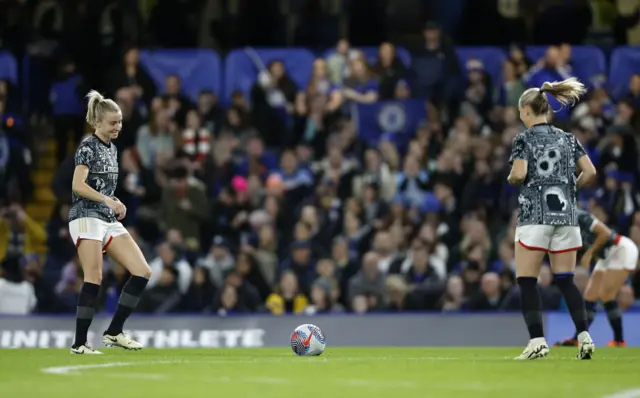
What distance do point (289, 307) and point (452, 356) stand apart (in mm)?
6189

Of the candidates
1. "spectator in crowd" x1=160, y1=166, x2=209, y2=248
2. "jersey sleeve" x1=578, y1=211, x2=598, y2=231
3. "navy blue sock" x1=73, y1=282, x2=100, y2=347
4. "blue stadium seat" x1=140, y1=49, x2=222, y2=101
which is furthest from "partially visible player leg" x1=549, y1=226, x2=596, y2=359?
"blue stadium seat" x1=140, y1=49, x2=222, y2=101

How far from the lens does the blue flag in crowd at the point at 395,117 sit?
21.9 metres

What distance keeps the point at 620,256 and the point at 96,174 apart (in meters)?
6.39

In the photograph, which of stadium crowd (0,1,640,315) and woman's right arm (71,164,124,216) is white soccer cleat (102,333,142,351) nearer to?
woman's right arm (71,164,124,216)

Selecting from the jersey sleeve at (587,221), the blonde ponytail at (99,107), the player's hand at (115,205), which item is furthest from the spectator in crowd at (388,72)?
the player's hand at (115,205)

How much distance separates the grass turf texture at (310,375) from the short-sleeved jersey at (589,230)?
5.56ft

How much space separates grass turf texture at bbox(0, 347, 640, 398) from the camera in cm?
833

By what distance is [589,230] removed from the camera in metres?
14.6

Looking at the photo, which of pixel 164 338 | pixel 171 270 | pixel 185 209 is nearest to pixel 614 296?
pixel 164 338

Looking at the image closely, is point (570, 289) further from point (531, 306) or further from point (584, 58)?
point (584, 58)

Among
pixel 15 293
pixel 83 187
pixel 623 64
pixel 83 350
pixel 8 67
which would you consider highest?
pixel 623 64

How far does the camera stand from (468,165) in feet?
68.4

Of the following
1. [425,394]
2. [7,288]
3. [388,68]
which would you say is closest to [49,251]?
[7,288]

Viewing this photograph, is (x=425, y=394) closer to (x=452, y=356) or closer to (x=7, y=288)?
(x=452, y=356)
